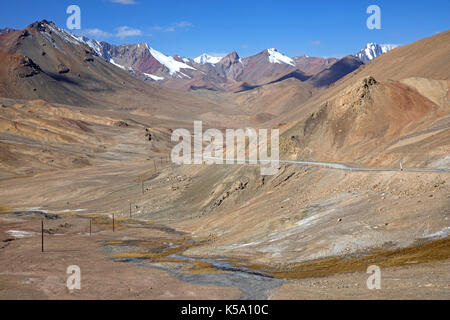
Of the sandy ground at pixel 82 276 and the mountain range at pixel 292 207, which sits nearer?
the sandy ground at pixel 82 276

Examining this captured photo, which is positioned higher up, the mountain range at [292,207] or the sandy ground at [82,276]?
the mountain range at [292,207]

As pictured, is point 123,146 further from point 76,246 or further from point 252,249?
point 252,249

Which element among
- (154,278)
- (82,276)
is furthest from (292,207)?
(82,276)

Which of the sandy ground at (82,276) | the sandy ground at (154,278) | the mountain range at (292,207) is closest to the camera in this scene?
the sandy ground at (154,278)

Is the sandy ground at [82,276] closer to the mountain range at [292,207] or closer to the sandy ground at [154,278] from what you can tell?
the sandy ground at [154,278]

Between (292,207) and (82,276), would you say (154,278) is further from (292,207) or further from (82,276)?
(292,207)

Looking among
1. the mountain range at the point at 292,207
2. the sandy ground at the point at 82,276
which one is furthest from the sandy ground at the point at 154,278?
the mountain range at the point at 292,207

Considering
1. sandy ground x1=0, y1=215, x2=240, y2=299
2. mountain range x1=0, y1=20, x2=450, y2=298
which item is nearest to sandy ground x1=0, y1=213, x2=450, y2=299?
sandy ground x1=0, y1=215, x2=240, y2=299

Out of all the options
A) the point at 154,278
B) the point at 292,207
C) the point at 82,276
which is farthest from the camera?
the point at 292,207
